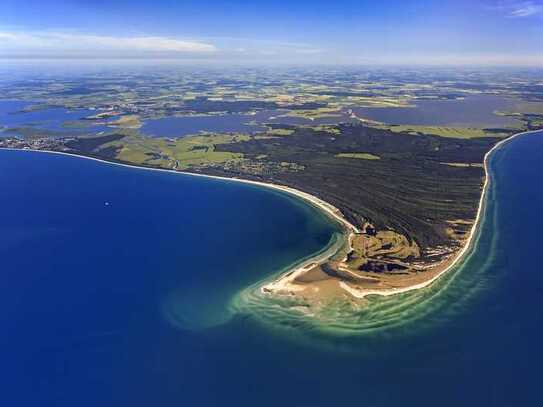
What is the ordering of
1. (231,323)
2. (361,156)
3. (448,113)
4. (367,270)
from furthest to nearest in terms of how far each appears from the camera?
(448,113) → (361,156) → (367,270) → (231,323)

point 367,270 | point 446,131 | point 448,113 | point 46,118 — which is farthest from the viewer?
point 448,113

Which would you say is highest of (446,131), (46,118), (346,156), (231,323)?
(446,131)

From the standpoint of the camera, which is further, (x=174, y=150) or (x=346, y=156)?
(x=174, y=150)

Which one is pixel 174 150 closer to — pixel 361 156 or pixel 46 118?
pixel 361 156

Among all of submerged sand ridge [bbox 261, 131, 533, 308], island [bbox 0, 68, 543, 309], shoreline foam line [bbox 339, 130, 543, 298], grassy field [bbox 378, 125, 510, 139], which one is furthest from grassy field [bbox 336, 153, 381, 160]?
submerged sand ridge [bbox 261, 131, 533, 308]

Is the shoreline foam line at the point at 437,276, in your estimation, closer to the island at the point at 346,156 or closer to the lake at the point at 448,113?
the island at the point at 346,156

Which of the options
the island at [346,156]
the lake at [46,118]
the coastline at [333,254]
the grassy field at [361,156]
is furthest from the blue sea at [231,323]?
the lake at [46,118]

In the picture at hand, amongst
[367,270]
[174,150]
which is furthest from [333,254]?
Answer: [174,150]

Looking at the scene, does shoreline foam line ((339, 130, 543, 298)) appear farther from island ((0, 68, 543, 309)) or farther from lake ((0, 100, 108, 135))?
lake ((0, 100, 108, 135))

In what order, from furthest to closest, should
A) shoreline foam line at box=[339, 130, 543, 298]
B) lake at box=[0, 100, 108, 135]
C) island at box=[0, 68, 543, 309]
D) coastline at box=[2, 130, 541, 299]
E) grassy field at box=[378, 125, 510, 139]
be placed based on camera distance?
lake at box=[0, 100, 108, 135] < grassy field at box=[378, 125, 510, 139] < island at box=[0, 68, 543, 309] < coastline at box=[2, 130, 541, 299] < shoreline foam line at box=[339, 130, 543, 298]

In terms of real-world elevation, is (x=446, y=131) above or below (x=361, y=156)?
above
